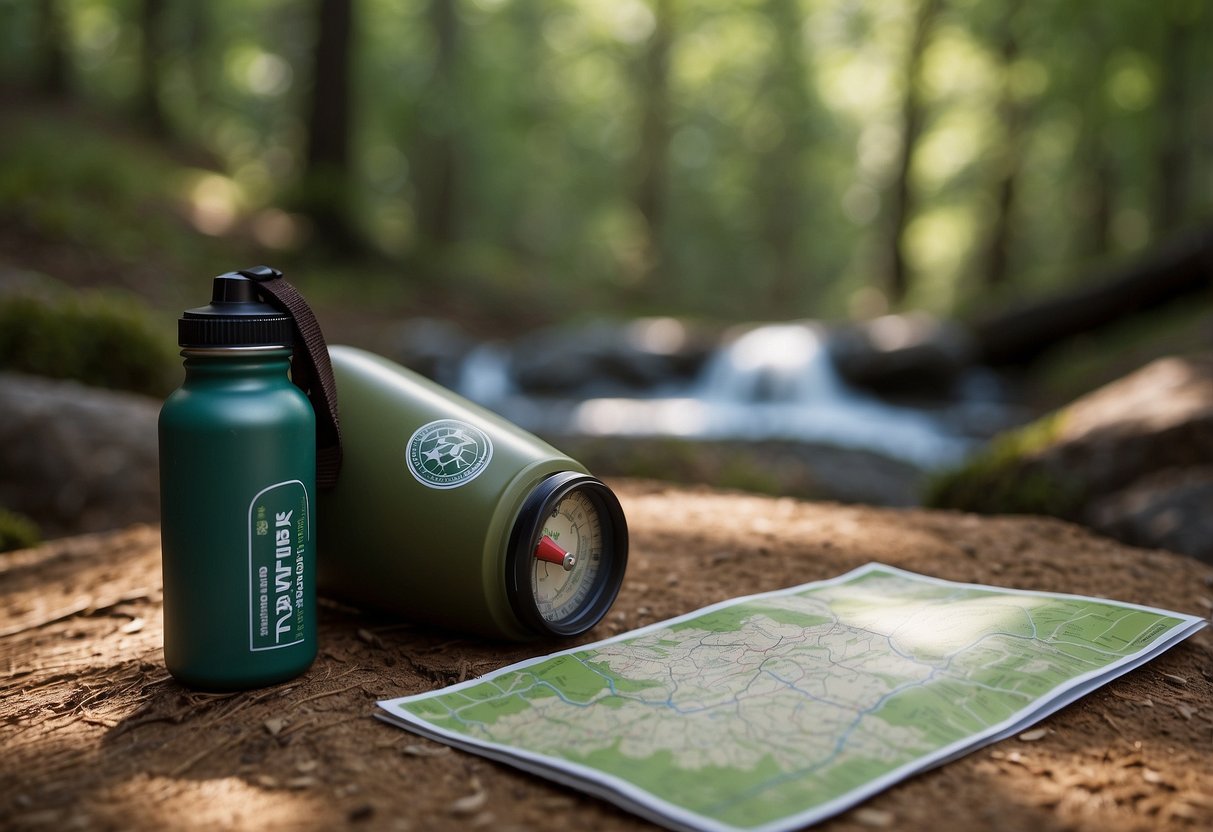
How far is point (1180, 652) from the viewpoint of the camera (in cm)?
281

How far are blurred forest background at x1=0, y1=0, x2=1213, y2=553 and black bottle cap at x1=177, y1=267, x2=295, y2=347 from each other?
3729mm

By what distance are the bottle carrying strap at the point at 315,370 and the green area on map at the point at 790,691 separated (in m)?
0.73

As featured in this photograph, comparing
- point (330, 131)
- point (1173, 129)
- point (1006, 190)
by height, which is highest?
point (1173, 129)

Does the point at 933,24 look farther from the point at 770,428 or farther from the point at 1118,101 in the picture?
the point at 770,428

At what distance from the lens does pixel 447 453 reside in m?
2.71

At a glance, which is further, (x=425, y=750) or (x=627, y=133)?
(x=627, y=133)

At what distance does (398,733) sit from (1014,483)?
3865 mm

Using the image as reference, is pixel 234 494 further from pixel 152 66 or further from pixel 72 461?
pixel 152 66

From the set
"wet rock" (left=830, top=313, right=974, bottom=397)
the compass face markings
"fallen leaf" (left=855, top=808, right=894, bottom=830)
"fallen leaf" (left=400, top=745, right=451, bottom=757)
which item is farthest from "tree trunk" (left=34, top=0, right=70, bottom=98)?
"fallen leaf" (left=855, top=808, right=894, bottom=830)

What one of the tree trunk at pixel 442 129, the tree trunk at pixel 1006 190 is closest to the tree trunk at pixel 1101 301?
the tree trunk at pixel 1006 190

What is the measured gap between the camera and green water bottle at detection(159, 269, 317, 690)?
2324 mm

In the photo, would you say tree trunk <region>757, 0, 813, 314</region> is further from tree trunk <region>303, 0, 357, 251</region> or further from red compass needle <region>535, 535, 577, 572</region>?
red compass needle <region>535, 535, 577, 572</region>

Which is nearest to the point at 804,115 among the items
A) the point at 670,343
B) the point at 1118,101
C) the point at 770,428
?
the point at 1118,101

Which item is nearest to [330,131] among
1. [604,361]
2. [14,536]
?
[604,361]
